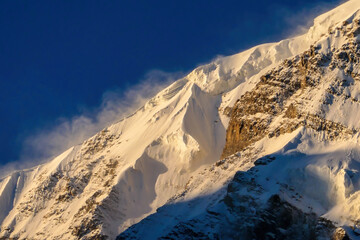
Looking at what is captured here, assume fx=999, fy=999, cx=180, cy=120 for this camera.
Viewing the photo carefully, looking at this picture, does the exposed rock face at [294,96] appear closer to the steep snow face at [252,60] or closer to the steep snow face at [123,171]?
the steep snow face at [123,171]

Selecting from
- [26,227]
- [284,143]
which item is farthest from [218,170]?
[26,227]

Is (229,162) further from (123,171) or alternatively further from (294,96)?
(123,171)

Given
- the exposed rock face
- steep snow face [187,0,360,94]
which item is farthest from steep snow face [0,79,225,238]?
the exposed rock face

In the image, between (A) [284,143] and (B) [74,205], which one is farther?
(B) [74,205]

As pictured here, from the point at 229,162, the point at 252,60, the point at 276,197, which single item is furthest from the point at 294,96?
the point at 252,60

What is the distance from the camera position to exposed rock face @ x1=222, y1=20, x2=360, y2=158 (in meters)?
146

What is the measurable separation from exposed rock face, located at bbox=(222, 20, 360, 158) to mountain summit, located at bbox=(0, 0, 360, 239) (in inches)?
8.0

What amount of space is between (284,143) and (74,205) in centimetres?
4420

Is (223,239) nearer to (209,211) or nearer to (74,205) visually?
(209,211)

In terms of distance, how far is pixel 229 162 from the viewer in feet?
472

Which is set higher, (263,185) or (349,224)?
(263,185)

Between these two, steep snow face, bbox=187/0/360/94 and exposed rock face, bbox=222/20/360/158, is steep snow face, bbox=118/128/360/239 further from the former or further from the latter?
steep snow face, bbox=187/0/360/94

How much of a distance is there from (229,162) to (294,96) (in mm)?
17069

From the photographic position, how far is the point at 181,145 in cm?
16850
